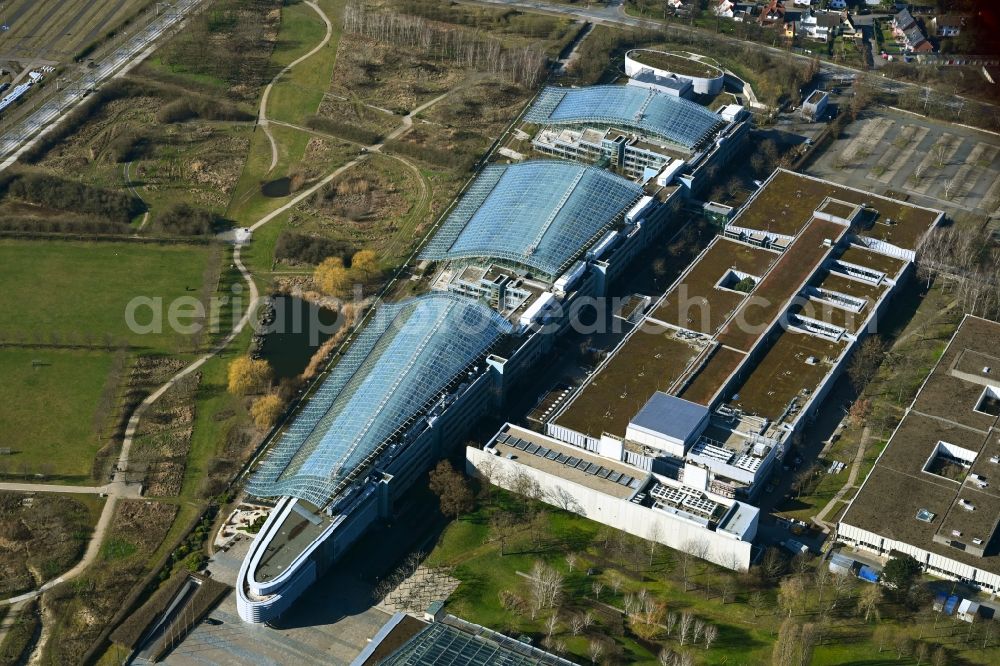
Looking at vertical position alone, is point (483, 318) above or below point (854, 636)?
above

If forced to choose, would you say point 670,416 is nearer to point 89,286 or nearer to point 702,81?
point 89,286

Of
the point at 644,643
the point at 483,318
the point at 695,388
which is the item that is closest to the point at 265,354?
the point at 483,318

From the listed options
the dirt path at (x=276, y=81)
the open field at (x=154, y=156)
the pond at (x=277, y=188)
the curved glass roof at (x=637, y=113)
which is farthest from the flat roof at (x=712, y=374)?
the dirt path at (x=276, y=81)

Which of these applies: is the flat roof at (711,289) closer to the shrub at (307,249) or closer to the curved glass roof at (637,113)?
the curved glass roof at (637,113)

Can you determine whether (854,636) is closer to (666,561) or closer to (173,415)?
(666,561)

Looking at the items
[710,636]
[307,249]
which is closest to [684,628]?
[710,636]
